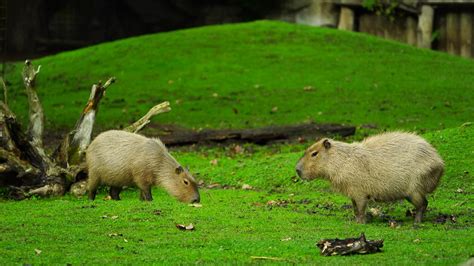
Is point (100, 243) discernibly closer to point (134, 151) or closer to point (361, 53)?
point (134, 151)

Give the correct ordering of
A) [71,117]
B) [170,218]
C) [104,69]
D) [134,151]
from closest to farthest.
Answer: [170,218]
[134,151]
[71,117]
[104,69]

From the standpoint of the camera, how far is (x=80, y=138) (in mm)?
14477

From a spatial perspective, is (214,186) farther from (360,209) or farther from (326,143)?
(360,209)

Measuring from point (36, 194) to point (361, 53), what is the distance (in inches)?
607

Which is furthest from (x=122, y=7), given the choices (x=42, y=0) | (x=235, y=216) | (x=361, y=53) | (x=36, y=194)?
(x=235, y=216)

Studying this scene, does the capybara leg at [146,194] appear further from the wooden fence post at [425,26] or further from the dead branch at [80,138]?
the wooden fence post at [425,26]

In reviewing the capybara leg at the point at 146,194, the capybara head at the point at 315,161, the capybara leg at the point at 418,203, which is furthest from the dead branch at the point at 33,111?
the capybara leg at the point at 418,203

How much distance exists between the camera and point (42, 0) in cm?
3216

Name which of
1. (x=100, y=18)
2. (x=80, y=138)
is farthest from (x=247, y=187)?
(x=100, y=18)

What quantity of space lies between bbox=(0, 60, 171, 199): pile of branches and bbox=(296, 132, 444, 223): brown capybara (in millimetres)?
3842

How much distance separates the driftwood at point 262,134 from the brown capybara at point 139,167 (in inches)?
236

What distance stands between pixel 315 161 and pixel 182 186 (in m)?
2.02

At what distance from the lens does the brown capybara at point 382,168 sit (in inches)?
443

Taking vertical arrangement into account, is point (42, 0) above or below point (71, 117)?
above
